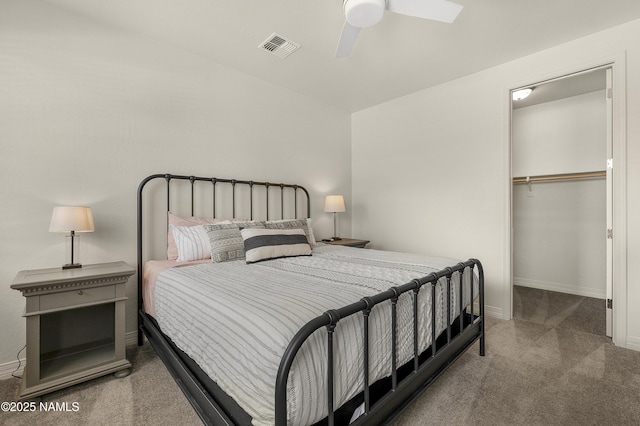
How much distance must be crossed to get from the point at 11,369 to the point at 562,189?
5898 mm

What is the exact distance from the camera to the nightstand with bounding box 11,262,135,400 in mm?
1700

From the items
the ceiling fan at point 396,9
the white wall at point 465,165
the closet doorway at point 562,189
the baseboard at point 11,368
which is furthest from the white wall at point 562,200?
the baseboard at point 11,368

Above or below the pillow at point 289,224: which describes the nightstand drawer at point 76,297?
below

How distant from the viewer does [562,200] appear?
12.9 ft

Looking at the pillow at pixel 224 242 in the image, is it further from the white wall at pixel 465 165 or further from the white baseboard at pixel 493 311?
the white baseboard at pixel 493 311

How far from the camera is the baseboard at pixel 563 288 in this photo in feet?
12.0

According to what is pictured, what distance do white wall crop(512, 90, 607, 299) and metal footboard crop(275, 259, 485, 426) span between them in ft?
8.87

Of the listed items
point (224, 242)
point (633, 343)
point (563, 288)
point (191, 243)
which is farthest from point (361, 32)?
point (563, 288)

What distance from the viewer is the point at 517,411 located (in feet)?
5.30

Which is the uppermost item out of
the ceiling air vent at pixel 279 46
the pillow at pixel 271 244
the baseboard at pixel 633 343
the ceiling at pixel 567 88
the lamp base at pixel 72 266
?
the ceiling air vent at pixel 279 46

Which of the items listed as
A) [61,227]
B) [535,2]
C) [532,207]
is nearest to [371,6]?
[535,2]

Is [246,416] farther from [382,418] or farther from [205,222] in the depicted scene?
[205,222]

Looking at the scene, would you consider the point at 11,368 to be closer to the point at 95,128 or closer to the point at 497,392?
the point at 95,128

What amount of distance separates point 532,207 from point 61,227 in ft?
17.3
